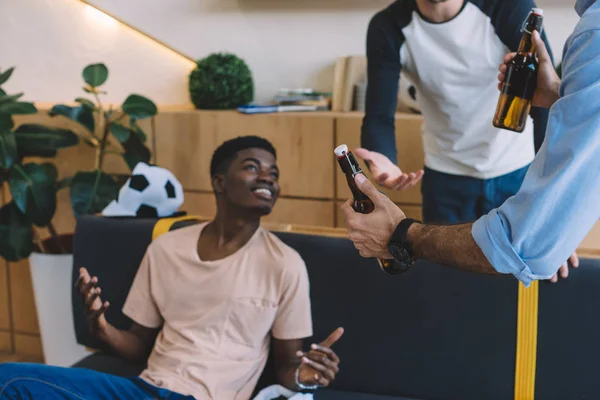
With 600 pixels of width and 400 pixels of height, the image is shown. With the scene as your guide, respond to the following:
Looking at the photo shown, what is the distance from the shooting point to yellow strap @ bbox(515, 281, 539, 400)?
202cm

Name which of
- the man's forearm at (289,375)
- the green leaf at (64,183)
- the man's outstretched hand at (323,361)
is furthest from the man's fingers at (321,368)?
the green leaf at (64,183)

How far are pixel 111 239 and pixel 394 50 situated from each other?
1.20m

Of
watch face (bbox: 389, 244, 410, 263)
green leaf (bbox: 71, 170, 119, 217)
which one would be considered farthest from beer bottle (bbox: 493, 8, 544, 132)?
green leaf (bbox: 71, 170, 119, 217)

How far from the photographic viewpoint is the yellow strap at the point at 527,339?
79.5 inches

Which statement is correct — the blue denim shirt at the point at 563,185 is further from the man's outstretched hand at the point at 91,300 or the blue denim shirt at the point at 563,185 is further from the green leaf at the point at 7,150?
the green leaf at the point at 7,150

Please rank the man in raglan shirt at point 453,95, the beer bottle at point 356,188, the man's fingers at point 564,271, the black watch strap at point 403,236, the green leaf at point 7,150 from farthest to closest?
the green leaf at point 7,150 < the man in raglan shirt at point 453,95 < the man's fingers at point 564,271 < the beer bottle at point 356,188 < the black watch strap at point 403,236

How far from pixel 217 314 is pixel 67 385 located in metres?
0.46

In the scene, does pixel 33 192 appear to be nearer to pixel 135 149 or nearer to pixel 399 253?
pixel 135 149

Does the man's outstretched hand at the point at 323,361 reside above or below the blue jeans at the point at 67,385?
above

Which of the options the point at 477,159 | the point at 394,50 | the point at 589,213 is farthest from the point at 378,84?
the point at 589,213

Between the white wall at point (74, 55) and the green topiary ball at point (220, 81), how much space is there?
1.19 feet

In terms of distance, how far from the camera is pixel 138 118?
318 centimetres

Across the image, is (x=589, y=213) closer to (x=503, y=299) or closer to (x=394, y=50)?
(x=503, y=299)

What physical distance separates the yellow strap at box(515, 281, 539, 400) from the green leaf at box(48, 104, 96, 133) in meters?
2.10
